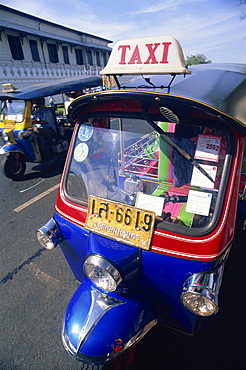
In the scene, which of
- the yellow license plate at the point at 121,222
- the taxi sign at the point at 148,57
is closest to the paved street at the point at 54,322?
the yellow license plate at the point at 121,222

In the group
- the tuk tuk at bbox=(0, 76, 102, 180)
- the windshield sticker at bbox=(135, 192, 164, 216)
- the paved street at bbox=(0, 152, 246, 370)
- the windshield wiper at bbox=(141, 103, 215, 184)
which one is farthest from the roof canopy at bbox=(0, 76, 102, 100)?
the windshield sticker at bbox=(135, 192, 164, 216)

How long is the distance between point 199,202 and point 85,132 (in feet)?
3.73

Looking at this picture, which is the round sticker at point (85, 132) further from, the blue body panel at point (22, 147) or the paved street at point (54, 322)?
the blue body panel at point (22, 147)

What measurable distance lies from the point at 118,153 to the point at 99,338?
140 cm

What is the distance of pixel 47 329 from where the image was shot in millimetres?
2414

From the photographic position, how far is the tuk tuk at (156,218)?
146cm

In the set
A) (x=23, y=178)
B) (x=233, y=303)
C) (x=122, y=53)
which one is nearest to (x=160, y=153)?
(x=122, y=53)

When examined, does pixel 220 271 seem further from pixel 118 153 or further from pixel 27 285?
pixel 27 285

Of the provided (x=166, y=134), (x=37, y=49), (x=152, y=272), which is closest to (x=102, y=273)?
(x=152, y=272)

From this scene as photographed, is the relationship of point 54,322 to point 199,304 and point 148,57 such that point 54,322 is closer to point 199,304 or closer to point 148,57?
point 199,304

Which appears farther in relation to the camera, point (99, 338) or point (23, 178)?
point (23, 178)

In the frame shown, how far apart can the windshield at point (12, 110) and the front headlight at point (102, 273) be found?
5.77 metres

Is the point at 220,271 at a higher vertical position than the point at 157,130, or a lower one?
lower

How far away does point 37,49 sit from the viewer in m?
21.9
